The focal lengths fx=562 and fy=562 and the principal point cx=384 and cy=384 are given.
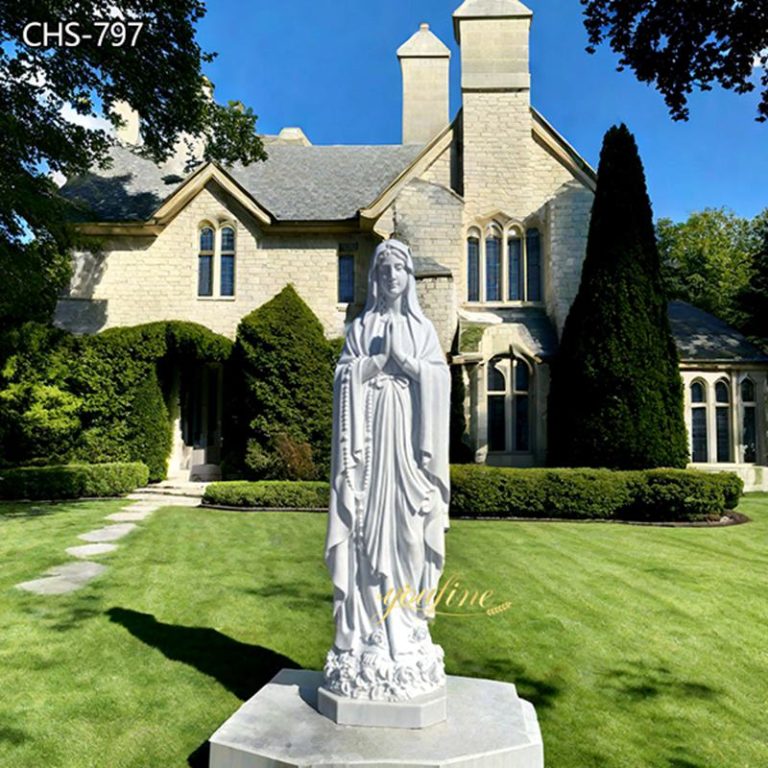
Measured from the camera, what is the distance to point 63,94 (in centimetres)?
1354

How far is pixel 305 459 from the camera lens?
53.2 ft

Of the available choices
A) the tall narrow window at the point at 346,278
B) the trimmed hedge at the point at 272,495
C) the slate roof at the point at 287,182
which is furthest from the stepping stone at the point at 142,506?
the slate roof at the point at 287,182

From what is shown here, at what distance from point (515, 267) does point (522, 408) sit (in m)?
5.13

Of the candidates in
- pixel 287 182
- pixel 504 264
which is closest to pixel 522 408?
A: pixel 504 264

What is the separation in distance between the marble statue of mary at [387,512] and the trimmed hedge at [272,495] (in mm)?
10412

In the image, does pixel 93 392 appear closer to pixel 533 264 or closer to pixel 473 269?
pixel 473 269

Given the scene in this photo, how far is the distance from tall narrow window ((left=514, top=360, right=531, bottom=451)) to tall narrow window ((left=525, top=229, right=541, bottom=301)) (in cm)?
305

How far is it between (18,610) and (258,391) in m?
11.0

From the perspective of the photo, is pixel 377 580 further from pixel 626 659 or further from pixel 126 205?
pixel 126 205

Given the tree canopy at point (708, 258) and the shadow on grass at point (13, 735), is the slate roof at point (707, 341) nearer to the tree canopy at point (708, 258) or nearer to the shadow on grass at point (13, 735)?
the tree canopy at point (708, 258)

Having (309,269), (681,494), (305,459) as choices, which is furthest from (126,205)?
(681,494)

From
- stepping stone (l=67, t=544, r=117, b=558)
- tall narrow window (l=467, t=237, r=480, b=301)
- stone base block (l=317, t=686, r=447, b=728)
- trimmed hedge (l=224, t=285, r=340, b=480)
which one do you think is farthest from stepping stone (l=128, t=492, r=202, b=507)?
stone base block (l=317, t=686, r=447, b=728)

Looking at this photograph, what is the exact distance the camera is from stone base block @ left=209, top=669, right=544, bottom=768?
10.3 ft

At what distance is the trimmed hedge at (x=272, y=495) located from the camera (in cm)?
1409
